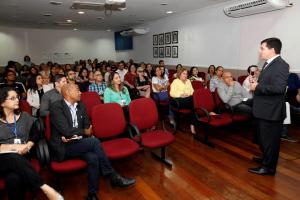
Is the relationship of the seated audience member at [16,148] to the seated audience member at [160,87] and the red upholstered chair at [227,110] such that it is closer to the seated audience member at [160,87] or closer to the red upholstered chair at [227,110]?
the red upholstered chair at [227,110]

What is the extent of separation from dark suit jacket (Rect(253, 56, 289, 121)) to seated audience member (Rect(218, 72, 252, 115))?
133 centimetres

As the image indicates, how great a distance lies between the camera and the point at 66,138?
254 cm

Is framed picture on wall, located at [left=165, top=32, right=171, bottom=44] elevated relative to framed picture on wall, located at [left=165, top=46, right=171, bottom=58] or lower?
elevated

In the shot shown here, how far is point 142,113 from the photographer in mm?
3262

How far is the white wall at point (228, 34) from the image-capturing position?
5426mm

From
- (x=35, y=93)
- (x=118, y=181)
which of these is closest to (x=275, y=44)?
(x=118, y=181)

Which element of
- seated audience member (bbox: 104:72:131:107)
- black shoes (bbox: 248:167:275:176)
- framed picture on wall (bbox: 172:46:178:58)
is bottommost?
black shoes (bbox: 248:167:275:176)

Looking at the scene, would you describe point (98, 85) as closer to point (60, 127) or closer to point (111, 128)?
point (111, 128)

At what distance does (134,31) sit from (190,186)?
9.21m

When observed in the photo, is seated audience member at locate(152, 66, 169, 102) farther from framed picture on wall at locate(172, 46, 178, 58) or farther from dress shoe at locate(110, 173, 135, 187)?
framed picture on wall at locate(172, 46, 178, 58)

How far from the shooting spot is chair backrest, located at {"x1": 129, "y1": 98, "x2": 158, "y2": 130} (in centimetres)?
319

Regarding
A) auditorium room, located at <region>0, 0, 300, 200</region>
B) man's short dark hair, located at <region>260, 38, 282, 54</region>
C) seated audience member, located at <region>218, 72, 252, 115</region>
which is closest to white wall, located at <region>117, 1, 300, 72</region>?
auditorium room, located at <region>0, 0, 300, 200</region>

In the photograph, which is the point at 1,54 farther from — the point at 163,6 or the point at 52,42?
the point at 163,6

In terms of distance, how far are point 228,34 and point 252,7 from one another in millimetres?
1222
